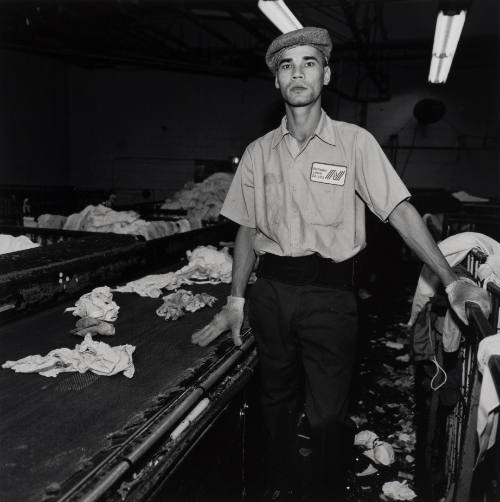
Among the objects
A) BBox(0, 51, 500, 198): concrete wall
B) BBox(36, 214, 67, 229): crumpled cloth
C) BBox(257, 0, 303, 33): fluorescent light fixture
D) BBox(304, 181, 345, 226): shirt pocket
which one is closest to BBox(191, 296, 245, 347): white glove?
BBox(304, 181, 345, 226): shirt pocket

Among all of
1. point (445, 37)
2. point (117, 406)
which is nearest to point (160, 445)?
point (117, 406)

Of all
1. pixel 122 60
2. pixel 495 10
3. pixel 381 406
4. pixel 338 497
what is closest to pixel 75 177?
pixel 122 60

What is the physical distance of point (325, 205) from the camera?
1.95m

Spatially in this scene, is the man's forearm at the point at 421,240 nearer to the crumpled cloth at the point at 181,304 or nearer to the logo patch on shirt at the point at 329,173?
the logo patch on shirt at the point at 329,173

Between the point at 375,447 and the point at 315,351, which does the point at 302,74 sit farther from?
the point at 375,447

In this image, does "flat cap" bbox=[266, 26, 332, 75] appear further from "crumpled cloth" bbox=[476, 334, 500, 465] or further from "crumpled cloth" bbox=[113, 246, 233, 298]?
"crumpled cloth" bbox=[113, 246, 233, 298]

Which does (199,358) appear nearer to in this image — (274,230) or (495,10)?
(274,230)

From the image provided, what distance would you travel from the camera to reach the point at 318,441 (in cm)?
197

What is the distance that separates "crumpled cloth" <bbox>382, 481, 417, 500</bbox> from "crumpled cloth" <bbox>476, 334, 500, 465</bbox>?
1.31 metres

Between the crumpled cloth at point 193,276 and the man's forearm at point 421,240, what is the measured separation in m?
1.64

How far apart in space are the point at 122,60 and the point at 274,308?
801cm

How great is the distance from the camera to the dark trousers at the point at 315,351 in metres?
1.91

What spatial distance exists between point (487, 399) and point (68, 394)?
52.1 inches

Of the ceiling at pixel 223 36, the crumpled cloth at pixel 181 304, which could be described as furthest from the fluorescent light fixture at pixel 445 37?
the crumpled cloth at pixel 181 304
